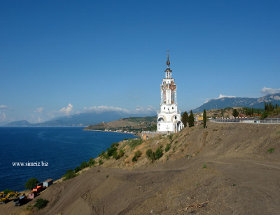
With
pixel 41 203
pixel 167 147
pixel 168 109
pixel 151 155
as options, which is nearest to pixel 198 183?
pixel 151 155

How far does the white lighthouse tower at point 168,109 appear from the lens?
5803cm

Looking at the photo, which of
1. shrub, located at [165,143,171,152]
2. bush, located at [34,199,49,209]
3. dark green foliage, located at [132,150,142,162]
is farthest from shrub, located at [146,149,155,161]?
bush, located at [34,199,49,209]

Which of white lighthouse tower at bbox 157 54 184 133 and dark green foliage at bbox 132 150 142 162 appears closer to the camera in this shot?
dark green foliage at bbox 132 150 142 162

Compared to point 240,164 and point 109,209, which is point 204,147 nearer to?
point 240,164

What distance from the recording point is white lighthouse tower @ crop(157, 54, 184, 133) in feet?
190

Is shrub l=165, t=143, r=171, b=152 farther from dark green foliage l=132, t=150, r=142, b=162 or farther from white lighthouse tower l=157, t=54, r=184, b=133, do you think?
white lighthouse tower l=157, t=54, r=184, b=133

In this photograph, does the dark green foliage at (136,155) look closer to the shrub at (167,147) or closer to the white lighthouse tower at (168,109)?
the shrub at (167,147)

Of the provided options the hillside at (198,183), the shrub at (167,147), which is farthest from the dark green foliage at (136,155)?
the shrub at (167,147)

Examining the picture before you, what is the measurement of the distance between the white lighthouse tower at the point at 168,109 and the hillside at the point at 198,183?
1540 cm

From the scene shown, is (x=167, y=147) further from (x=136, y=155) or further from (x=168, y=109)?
(x=168, y=109)

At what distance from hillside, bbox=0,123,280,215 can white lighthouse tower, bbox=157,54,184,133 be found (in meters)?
15.4

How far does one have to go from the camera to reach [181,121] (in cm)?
5925

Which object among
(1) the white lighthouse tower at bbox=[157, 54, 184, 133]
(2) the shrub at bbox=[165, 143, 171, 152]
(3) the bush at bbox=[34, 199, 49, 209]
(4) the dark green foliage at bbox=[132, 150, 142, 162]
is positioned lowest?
(3) the bush at bbox=[34, 199, 49, 209]

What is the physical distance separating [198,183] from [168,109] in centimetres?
3974
